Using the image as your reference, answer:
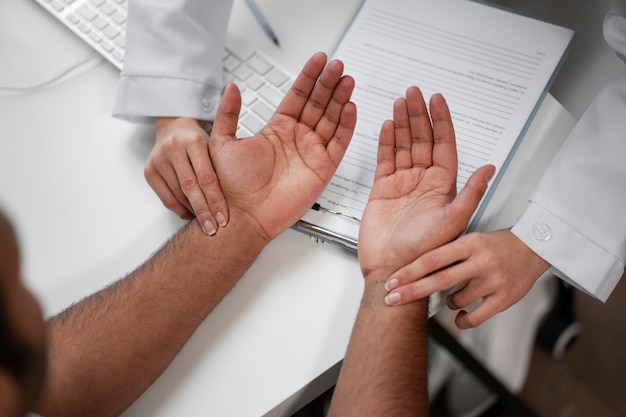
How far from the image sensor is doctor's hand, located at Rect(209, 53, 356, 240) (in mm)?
756

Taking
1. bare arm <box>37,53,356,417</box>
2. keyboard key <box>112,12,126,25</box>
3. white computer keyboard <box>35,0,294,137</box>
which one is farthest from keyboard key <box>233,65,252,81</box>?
keyboard key <box>112,12,126,25</box>

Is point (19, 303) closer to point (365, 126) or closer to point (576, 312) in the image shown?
point (365, 126)

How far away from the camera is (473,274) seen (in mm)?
693

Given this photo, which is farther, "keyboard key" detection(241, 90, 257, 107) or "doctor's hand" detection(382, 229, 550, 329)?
"keyboard key" detection(241, 90, 257, 107)

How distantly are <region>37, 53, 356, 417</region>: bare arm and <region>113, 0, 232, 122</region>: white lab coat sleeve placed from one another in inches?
4.0

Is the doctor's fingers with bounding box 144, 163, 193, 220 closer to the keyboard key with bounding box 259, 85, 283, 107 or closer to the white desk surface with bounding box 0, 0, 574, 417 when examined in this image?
the white desk surface with bounding box 0, 0, 574, 417

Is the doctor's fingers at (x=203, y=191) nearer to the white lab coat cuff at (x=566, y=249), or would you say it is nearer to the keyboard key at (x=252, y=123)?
the keyboard key at (x=252, y=123)

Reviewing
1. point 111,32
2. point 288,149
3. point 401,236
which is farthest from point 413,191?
point 111,32

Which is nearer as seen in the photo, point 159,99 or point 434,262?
point 434,262

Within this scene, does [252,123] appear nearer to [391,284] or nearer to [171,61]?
[171,61]

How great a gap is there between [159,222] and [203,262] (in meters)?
0.10

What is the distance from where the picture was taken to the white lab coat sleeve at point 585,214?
723 mm

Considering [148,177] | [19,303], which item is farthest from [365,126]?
[19,303]

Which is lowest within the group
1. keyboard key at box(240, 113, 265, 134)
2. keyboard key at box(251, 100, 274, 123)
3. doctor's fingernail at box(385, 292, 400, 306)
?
doctor's fingernail at box(385, 292, 400, 306)
